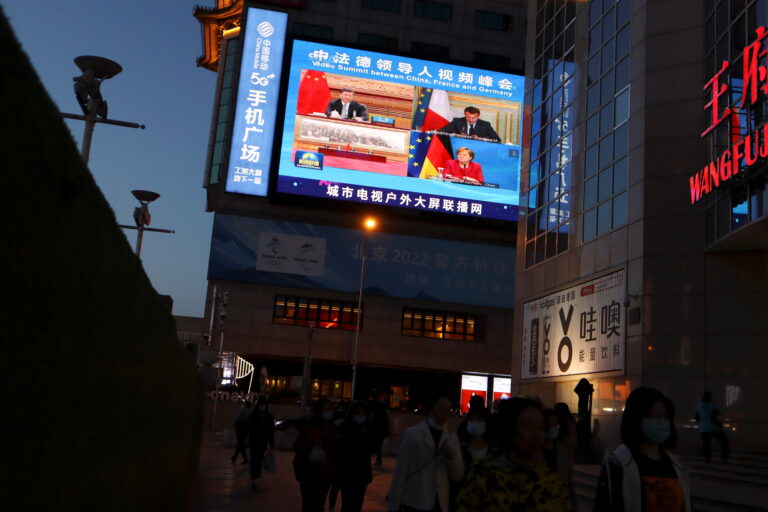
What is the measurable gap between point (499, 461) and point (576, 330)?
25.8 m

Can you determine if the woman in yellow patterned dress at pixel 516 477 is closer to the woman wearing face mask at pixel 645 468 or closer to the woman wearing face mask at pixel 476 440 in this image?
the woman wearing face mask at pixel 645 468

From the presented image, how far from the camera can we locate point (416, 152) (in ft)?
167

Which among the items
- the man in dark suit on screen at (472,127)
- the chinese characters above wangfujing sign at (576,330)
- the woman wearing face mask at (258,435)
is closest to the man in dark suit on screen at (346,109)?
the man in dark suit on screen at (472,127)

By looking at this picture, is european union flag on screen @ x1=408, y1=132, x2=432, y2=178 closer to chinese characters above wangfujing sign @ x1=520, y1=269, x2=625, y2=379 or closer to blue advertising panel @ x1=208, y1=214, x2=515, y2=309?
blue advertising panel @ x1=208, y1=214, x2=515, y2=309

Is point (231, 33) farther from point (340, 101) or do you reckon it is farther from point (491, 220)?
point (491, 220)

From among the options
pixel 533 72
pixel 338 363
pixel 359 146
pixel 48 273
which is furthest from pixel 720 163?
pixel 338 363

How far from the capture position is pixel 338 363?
53312 mm

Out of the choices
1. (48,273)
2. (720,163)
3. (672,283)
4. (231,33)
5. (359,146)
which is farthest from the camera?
(231,33)

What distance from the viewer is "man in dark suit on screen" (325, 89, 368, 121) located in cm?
5056

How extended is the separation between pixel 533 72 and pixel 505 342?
22039 mm

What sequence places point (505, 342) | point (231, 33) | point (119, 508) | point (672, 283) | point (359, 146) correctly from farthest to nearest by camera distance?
1. point (231, 33)
2. point (505, 342)
3. point (359, 146)
4. point (672, 283)
5. point (119, 508)

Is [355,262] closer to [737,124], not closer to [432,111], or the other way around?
[432,111]

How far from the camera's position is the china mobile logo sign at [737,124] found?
18891mm

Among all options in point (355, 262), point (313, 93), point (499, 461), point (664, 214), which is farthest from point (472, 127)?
point (499, 461)
